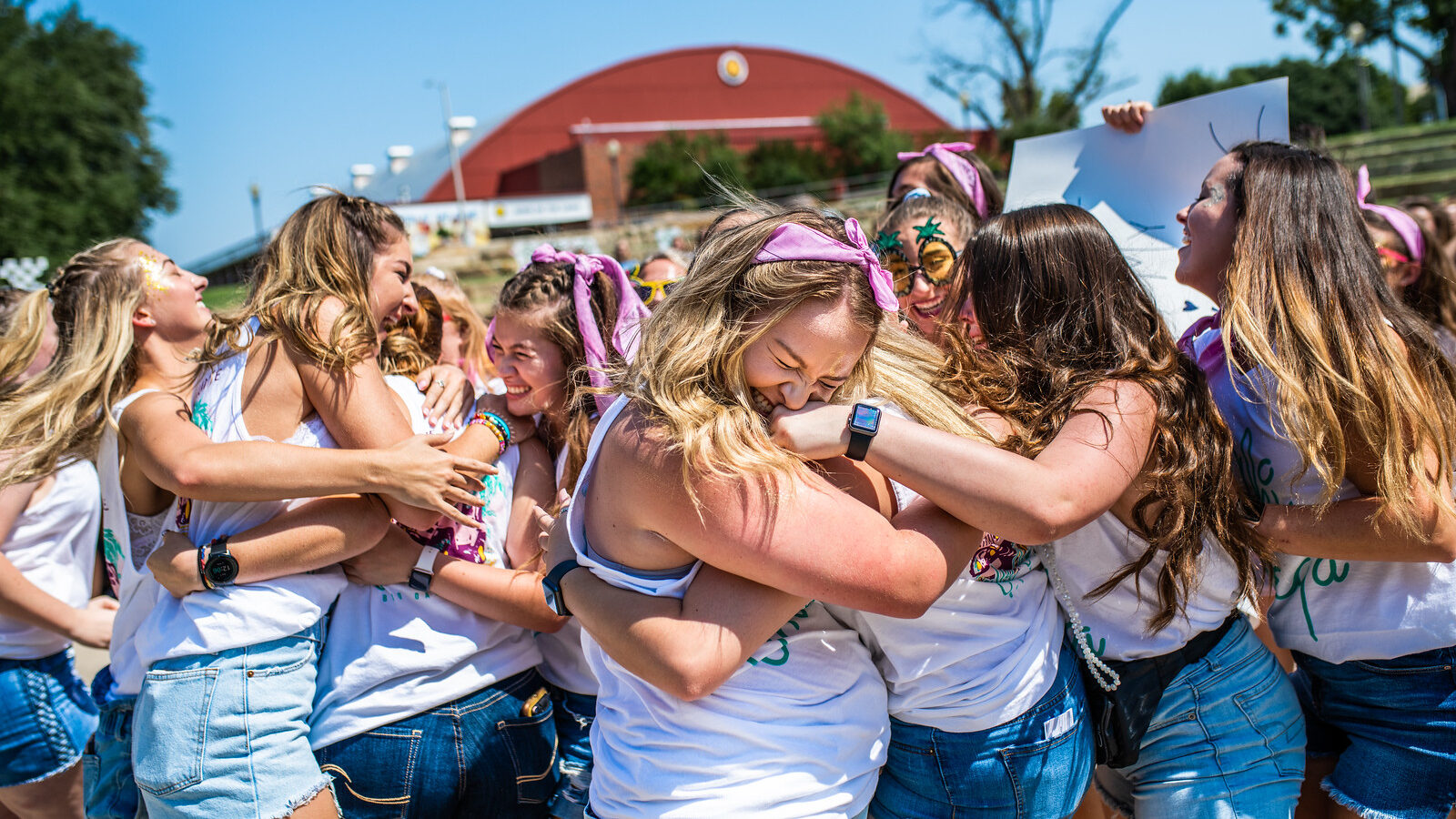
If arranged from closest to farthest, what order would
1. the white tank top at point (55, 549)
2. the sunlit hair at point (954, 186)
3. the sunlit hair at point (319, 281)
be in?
the sunlit hair at point (319, 281), the white tank top at point (55, 549), the sunlit hair at point (954, 186)

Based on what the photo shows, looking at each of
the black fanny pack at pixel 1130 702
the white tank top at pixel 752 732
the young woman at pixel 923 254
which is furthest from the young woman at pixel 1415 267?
the white tank top at pixel 752 732

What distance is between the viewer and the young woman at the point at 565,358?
7.68 ft

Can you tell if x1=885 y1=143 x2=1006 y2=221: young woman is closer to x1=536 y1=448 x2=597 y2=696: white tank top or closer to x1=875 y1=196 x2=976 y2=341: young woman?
x1=875 y1=196 x2=976 y2=341: young woman

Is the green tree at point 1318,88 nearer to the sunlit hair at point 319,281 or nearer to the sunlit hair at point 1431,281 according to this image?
the sunlit hair at point 1431,281

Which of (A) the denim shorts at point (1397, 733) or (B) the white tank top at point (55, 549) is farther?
(B) the white tank top at point (55, 549)

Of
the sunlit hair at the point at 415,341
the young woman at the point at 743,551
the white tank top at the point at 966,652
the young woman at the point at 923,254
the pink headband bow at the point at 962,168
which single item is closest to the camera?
the young woman at the point at 743,551

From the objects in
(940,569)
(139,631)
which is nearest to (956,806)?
(940,569)

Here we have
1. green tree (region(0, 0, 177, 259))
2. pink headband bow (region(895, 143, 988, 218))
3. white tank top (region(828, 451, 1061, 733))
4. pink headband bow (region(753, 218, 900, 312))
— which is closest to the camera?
pink headband bow (region(753, 218, 900, 312))

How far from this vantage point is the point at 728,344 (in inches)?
64.8

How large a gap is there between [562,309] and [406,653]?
39.9 inches

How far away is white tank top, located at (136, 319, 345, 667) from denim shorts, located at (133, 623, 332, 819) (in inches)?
1.8

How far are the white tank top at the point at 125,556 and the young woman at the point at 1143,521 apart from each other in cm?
208

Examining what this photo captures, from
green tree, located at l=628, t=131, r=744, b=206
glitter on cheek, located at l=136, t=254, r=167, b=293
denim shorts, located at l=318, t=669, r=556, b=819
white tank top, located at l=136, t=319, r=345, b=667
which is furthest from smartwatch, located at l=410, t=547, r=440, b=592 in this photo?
green tree, located at l=628, t=131, r=744, b=206

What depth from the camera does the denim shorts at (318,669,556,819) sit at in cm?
204
